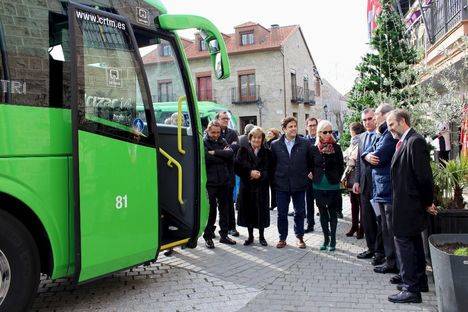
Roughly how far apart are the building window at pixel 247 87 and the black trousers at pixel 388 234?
33.4 m

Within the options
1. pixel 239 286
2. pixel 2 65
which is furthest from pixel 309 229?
pixel 2 65

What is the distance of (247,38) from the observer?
39.1 m

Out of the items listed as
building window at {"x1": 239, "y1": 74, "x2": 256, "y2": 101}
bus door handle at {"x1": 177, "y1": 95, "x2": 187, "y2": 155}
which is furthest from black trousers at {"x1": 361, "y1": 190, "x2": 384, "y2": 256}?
building window at {"x1": 239, "y1": 74, "x2": 256, "y2": 101}

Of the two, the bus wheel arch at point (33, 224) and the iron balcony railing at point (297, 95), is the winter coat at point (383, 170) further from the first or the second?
the iron balcony railing at point (297, 95)

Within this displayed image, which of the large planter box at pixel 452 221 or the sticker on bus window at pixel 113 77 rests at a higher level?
the sticker on bus window at pixel 113 77

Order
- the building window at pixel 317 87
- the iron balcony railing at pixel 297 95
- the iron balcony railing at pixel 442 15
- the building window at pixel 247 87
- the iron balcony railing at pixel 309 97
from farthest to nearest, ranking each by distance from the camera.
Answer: the building window at pixel 317 87, the iron balcony railing at pixel 309 97, the iron balcony railing at pixel 297 95, the building window at pixel 247 87, the iron balcony railing at pixel 442 15

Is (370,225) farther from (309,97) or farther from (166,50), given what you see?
(309,97)

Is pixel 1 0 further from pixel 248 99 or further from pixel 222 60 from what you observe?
pixel 248 99

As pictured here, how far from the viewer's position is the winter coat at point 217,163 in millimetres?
6996

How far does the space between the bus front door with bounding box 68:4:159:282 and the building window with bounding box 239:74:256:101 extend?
34.1m

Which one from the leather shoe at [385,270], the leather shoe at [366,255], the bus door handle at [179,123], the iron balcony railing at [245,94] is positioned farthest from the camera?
the iron balcony railing at [245,94]

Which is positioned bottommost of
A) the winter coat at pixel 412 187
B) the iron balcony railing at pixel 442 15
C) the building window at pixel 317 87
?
the winter coat at pixel 412 187

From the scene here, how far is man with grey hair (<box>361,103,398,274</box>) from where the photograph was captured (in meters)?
5.10

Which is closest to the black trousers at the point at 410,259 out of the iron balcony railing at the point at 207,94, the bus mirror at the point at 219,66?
the bus mirror at the point at 219,66
